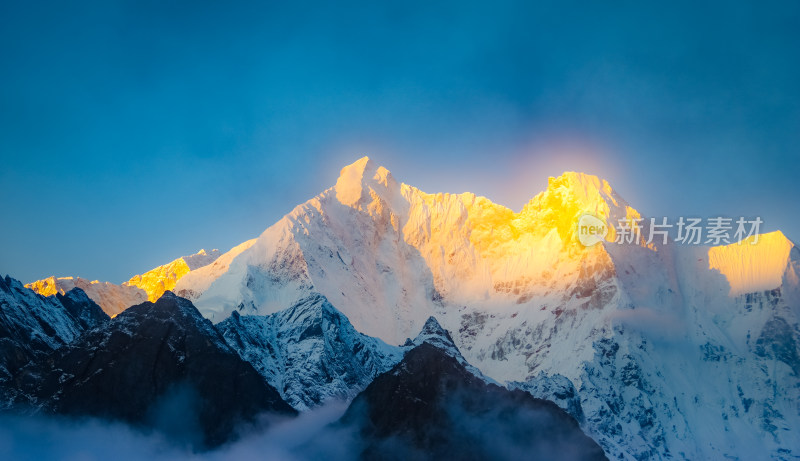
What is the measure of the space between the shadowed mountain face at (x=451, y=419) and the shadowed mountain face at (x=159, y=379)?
73.3ft

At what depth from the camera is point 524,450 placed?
16212cm

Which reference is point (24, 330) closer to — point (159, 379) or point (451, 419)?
point (159, 379)

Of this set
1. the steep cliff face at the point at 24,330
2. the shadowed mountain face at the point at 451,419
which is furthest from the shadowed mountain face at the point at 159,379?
the shadowed mountain face at the point at 451,419

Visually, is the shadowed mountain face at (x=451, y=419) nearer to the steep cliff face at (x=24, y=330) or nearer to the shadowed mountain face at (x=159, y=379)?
the shadowed mountain face at (x=159, y=379)

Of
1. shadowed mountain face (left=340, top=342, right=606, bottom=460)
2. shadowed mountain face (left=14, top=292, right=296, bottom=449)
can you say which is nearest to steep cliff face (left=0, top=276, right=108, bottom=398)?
shadowed mountain face (left=14, top=292, right=296, bottom=449)

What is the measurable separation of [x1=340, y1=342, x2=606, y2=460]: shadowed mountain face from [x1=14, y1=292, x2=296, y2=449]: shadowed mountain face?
22344mm

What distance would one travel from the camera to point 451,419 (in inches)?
6452

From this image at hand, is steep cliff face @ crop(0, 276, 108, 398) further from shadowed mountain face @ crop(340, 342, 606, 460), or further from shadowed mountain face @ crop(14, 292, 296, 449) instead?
shadowed mountain face @ crop(340, 342, 606, 460)

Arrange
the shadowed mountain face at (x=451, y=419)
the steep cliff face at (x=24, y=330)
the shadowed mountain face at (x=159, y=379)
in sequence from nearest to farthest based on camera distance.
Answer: the shadowed mountain face at (x=159, y=379)
the steep cliff face at (x=24, y=330)
the shadowed mountain face at (x=451, y=419)

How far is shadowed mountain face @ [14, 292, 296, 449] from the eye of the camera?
15538 centimetres

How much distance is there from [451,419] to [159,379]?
176 ft

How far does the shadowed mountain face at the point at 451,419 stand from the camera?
525ft

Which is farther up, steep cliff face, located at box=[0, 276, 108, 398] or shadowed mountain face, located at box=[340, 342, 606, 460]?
steep cliff face, located at box=[0, 276, 108, 398]

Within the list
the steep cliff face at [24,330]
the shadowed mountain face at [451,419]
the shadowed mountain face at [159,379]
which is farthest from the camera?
the shadowed mountain face at [451,419]
